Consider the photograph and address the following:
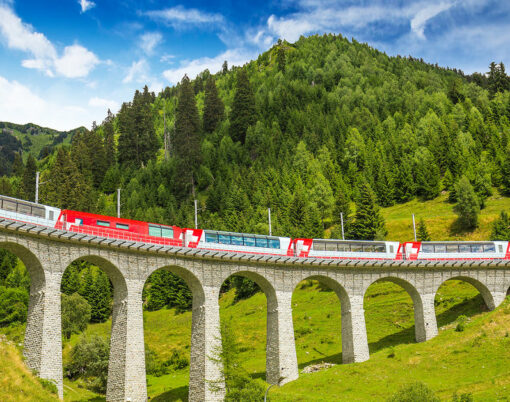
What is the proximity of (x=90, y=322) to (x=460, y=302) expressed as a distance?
6405 cm

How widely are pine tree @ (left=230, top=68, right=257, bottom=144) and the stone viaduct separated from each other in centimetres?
10718

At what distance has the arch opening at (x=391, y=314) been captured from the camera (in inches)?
2426

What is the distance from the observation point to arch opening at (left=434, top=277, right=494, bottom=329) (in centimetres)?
6464

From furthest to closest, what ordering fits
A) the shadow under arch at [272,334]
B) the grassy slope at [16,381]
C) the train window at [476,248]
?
the train window at [476,248] → the shadow under arch at [272,334] → the grassy slope at [16,381]

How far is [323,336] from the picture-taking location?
66.6m

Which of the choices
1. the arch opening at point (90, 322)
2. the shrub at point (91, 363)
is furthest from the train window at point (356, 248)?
the shrub at point (91, 363)

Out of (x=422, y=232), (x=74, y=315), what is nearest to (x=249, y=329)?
(x=74, y=315)

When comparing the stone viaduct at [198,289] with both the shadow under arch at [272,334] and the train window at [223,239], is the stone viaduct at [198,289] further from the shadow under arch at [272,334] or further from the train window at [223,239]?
the train window at [223,239]

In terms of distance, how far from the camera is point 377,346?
6141 cm

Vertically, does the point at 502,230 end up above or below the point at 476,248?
above

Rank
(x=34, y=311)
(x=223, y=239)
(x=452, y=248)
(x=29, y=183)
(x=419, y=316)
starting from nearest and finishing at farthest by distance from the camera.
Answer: (x=34, y=311)
(x=223, y=239)
(x=419, y=316)
(x=452, y=248)
(x=29, y=183)

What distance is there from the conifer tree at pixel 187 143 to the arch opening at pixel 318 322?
57.0 m

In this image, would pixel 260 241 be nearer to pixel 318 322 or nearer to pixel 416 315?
pixel 416 315

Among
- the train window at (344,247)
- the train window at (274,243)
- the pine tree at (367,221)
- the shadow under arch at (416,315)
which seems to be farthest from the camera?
the pine tree at (367,221)
